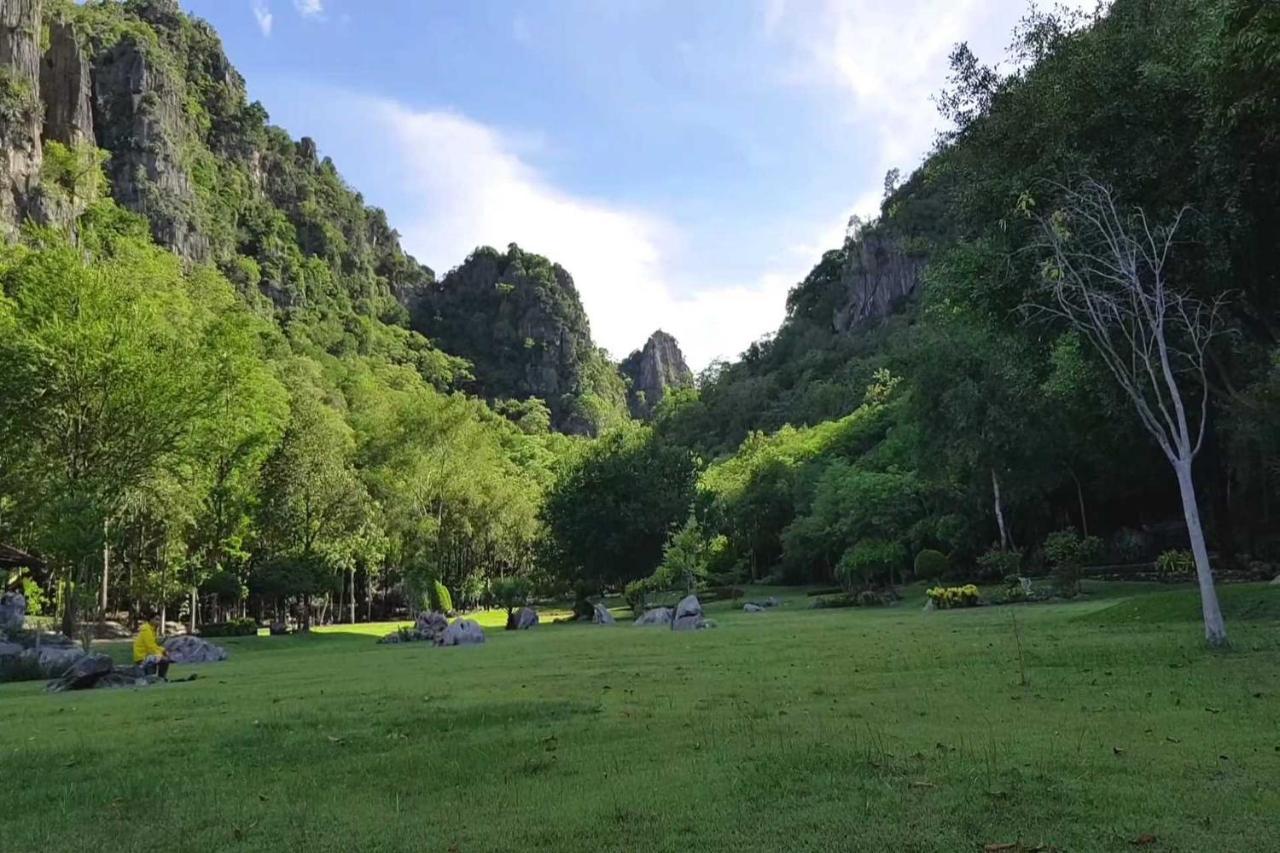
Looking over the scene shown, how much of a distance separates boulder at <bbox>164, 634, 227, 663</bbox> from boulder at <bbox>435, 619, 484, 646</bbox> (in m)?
4.99

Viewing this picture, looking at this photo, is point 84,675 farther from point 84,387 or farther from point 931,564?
point 931,564

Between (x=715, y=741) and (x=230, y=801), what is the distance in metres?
3.22

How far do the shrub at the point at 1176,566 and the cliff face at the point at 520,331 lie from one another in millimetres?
105567

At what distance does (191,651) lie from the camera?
770 inches

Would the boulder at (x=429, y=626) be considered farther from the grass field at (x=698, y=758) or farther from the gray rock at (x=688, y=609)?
the grass field at (x=698, y=758)

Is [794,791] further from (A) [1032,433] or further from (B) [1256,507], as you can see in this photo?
(B) [1256,507]

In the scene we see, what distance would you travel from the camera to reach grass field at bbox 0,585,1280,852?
4.26 m

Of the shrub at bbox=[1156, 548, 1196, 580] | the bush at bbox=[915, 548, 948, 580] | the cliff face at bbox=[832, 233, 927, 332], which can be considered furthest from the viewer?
the cliff face at bbox=[832, 233, 927, 332]

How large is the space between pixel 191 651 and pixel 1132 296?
782 inches

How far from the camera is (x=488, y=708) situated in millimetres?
8477

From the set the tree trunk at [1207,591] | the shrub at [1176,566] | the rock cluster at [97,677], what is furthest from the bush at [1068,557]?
the rock cluster at [97,677]

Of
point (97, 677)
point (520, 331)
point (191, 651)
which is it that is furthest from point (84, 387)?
point (520, 331)

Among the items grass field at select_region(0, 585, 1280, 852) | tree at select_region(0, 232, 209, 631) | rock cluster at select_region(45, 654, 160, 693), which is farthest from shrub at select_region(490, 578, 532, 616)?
grass field at select_region(0, 585, 1280, 852)

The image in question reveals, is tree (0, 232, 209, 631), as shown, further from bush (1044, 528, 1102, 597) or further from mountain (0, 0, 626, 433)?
mountain (0, 0, 626, 433)
